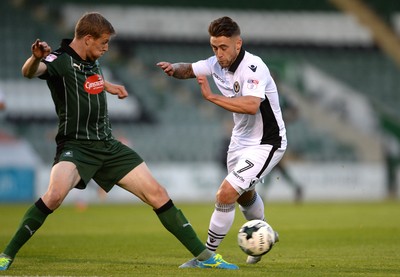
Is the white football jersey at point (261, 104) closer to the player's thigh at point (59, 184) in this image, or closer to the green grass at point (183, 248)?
the green grass at point (183, 248)

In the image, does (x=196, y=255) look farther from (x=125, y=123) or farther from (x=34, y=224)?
(x=125, y=123)

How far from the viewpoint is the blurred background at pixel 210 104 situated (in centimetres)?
2555

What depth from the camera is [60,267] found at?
7.72 meters

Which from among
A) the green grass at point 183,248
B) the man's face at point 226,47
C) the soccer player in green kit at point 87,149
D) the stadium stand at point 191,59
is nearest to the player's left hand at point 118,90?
the soccer player in green kit at point 87,149

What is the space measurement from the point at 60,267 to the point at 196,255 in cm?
122

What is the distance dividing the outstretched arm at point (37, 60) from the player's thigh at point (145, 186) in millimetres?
1167

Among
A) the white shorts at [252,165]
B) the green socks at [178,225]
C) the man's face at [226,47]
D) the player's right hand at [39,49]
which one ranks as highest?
the player's right hand at [39,49]

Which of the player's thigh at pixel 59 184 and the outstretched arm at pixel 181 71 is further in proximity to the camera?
the outstretched arm at pixel 181 71

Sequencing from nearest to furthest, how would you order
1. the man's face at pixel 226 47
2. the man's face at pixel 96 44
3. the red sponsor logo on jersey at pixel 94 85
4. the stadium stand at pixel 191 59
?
1. the man's face at pixel 96 44
2. the red sponsor logo on jersey at pixel 94 85
3. the man's face at pixel 226 47
4. the stadium stand at pixel 191 59

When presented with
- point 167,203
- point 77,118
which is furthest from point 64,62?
point 167,203

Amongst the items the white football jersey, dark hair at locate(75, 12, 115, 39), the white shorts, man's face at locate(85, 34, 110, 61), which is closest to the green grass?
the white shorts

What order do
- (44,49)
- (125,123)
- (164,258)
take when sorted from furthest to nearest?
1. (125,123)
2. (164,258)
3. (44,49)

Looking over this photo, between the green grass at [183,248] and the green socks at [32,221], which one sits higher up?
the green socks at [32,221]

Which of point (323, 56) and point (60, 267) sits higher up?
point (60, 267)
